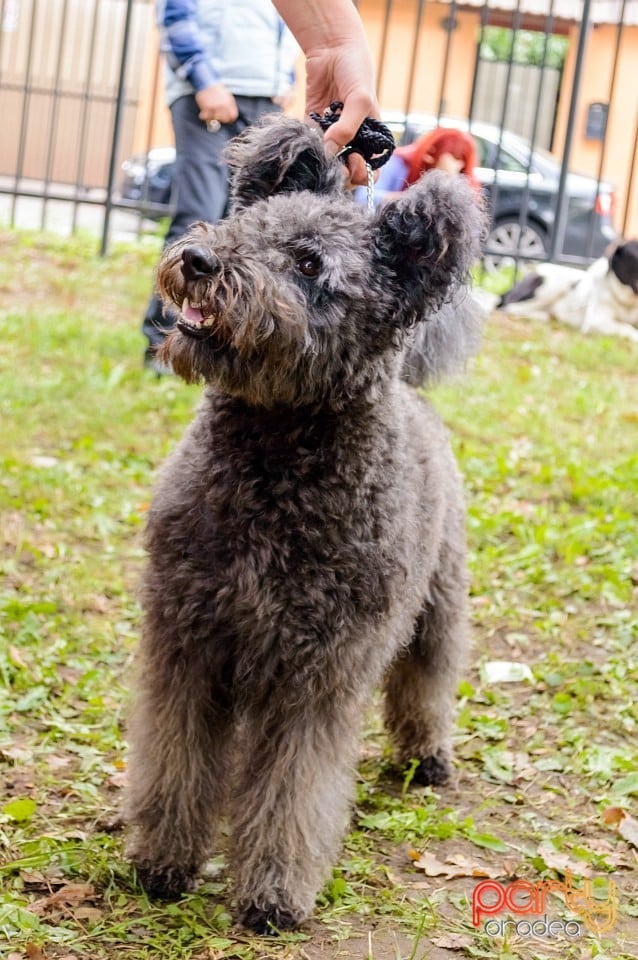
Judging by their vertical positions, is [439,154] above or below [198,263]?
above

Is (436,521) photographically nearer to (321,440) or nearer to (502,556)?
(321,440)

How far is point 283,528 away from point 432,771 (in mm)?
1321

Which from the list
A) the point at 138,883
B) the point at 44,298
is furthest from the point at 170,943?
the point at 44,298

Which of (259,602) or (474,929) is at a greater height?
(259,602)

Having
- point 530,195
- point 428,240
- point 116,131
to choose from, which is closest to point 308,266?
point 428,240

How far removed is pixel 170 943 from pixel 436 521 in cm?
123

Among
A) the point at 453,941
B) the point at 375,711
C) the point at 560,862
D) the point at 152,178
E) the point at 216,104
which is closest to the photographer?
the point at 453,941

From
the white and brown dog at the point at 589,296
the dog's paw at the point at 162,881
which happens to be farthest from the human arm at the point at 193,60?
the dog's paw at the point at 162,881

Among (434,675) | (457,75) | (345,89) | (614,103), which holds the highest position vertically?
(457,75)

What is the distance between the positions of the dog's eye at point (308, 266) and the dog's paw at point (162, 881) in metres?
1.38

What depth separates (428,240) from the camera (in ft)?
8.21

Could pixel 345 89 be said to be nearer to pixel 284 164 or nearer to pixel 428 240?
pixel 284 164

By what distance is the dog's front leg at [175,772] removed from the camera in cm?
273

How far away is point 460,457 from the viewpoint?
6.05 metres
